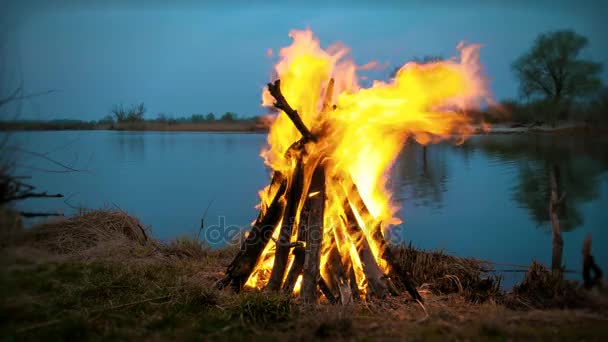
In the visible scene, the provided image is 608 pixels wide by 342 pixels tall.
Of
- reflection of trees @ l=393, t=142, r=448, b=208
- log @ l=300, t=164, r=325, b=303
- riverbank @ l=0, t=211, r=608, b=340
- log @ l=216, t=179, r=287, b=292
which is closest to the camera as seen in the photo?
riverbank @ l=0, t=211, r=608, b=340

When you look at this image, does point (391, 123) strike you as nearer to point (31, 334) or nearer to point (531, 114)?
point (531, 114)

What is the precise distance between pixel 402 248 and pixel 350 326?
2.47 meters

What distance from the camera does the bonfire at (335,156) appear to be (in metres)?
5.13

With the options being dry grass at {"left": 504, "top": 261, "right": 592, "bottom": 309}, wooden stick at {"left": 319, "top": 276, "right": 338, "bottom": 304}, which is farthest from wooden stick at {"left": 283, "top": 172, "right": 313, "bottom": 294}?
dry grass at {"left": 504, "top": 261, "right": 592, "bottom": 309}

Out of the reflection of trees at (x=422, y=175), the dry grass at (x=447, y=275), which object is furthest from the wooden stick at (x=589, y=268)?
the reflection of trees at (x=422, y=175)

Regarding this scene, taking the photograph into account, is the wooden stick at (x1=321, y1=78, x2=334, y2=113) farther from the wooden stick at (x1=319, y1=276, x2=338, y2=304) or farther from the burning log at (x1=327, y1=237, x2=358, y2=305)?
the wooden stick at (x1=319, y1=276, x2=338, y2=304)

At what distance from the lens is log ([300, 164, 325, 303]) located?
4785mm

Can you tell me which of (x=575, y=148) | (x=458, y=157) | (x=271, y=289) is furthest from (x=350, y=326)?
(x=458, y=157)

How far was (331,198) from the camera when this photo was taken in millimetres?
5348

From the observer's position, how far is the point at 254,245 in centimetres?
532

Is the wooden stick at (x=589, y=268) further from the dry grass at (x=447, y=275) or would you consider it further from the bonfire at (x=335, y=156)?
the bonfire at (x=335, y=156)

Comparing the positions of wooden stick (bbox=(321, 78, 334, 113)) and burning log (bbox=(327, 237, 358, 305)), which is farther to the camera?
wooden stick (bbox=(321, 78, 334, 113))

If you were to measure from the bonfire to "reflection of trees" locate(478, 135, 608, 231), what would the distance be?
5.81 ft

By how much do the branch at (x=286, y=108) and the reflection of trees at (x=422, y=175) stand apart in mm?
6921
